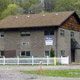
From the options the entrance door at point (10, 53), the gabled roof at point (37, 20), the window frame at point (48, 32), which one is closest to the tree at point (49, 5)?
the gabled roof at point (37, 20)

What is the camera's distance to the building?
159 ft

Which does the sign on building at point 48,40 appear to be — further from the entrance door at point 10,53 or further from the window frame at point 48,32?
the entrance door at point 10,53

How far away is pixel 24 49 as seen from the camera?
165 feet

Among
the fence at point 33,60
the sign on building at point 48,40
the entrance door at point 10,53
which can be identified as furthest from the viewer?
the entrance door at point 10,53

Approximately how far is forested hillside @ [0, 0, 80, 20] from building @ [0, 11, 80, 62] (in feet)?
198

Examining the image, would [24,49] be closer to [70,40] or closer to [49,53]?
[49,53]

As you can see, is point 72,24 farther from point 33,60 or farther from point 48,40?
point 33,60

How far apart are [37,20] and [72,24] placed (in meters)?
5.97

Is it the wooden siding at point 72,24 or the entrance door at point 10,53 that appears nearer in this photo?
the wooden siding at point 72,24

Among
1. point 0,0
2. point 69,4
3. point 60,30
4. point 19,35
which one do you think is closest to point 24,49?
point 19,35

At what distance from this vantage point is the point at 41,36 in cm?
4916

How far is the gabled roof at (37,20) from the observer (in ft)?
161

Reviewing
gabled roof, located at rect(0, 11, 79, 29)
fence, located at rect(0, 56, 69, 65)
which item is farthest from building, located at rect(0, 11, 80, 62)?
fence, located at rect(0, 56, 69, 65)

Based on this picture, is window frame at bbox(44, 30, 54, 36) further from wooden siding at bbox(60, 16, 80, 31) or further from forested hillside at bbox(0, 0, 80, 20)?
forested hillside at bbox(0, 0, 80, 20)
